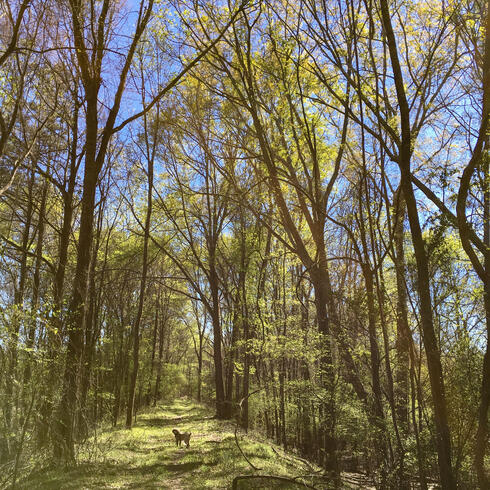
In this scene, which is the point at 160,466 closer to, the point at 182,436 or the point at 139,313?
the point at 182,436

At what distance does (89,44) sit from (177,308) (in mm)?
26348

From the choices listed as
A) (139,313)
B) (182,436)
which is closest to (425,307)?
(182,436)

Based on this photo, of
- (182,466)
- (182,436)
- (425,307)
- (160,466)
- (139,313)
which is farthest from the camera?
(139,313)

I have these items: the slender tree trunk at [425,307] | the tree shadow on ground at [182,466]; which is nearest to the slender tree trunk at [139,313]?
the tree shadow on ground at [182,466]

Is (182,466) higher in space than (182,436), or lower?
lower

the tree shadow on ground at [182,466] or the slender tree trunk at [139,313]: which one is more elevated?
the slender tree trunk at [139,313]

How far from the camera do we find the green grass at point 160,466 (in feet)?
21.1

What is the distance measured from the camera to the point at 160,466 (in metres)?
8.49

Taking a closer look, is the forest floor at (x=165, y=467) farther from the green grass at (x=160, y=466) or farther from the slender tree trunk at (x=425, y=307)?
the slender tree trunk at (x=425, y=307)

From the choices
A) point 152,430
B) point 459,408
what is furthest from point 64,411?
point 152,430

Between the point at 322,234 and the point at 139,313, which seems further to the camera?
the point at 139,313

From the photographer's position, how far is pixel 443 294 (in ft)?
18.0

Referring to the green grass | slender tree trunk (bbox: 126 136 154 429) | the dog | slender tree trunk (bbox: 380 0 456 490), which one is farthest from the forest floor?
slender tree trunk (bbox: 380 0 456 490)

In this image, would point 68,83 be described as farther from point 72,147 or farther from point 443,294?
point 443,294
